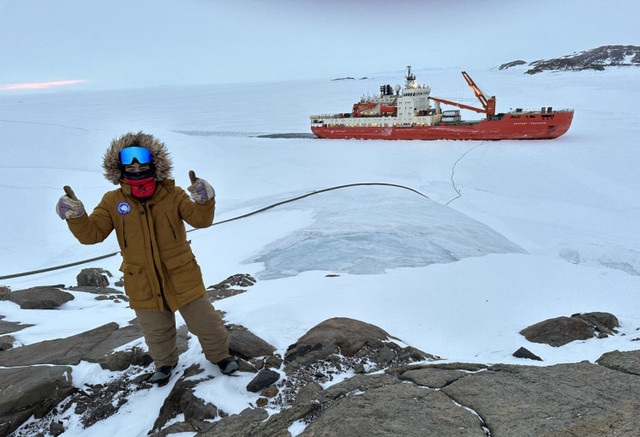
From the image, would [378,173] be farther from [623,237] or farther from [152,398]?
[152,398]

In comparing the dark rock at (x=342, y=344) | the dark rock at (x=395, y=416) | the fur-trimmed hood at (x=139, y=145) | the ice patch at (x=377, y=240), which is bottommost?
the ice patch at (x=377, y=240)

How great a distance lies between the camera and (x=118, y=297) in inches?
195

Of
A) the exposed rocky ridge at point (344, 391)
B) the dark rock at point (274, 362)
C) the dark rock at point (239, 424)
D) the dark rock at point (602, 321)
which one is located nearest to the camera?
the exposed rocky ridge at point (344, 391)

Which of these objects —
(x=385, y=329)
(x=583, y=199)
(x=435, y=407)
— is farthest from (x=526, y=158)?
(x=435, y=407)

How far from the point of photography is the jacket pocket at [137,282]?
7.97 ft

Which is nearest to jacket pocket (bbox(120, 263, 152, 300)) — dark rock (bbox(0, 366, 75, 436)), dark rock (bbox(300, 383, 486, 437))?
dark rock (bbox(0, 366, 75, 436))

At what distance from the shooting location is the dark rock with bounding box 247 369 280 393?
2.53 m

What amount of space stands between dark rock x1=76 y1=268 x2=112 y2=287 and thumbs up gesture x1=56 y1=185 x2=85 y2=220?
3958mm

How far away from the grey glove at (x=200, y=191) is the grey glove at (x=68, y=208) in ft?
2.11

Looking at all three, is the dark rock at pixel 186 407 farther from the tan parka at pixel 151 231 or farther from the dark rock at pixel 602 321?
the dark rock at pixel 602 321

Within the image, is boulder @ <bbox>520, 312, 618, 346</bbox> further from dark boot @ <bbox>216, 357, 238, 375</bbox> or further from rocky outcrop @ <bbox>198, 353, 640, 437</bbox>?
dark boot @ <bbox>216, 357, 238, 375</bbox>

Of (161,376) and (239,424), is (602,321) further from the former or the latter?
(161,376)

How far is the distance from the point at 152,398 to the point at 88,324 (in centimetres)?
183

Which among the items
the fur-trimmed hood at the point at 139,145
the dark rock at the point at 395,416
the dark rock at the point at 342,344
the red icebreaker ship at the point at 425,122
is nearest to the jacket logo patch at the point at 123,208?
the fur-trimmed hood at the point at 139,145
